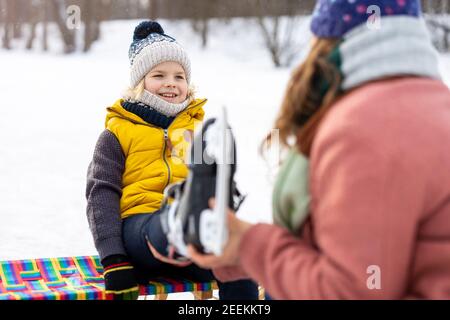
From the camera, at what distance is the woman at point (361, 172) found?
1.35 meters

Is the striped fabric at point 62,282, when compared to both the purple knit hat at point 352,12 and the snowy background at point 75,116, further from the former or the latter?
the purple knit hat at point 352,12

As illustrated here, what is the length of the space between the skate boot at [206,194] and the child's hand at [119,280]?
66cm

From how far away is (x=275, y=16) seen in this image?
16734 mm

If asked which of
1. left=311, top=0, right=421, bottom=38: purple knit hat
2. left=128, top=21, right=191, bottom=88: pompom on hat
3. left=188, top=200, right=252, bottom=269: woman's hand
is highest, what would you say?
left=311, top=0, right=421, bottom=38: purple knit hat

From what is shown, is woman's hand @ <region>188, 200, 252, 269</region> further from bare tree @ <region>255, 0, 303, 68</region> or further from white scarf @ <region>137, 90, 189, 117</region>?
bare tree @ <region>255, 0, 303, 68</region>

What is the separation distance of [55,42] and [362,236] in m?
21.7

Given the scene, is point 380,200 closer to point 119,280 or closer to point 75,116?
point 119,280

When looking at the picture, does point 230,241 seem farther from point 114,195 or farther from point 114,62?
point 114,62

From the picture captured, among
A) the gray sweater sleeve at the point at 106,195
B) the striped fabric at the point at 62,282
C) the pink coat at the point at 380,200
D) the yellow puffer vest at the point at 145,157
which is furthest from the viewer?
the yellow puffer vest at the point at 145,157

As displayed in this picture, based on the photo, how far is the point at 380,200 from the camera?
134cm

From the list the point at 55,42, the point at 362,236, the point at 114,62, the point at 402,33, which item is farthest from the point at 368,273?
the point at 55,42

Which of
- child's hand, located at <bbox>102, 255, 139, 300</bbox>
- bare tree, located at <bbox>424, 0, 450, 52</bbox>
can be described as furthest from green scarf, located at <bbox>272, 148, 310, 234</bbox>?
bare tree, located at <bbox>424, 0, 450, 52</bbox>

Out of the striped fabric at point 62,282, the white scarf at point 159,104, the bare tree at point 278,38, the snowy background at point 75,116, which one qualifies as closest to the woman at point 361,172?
the snowy background at point 75,116

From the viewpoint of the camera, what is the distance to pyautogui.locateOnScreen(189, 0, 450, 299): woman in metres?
1.35
